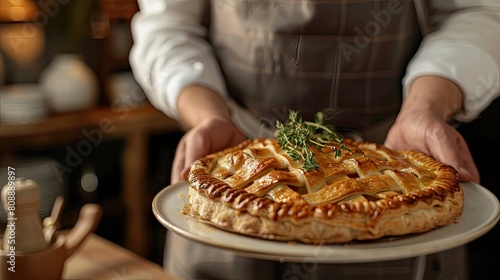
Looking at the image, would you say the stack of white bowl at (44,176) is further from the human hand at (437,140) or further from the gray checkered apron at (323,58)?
the human hand at (437,140)

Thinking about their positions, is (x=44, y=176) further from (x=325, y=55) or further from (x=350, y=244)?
(x=350, y=244)

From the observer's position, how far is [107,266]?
3.94ft

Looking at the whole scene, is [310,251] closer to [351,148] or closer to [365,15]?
[351,148]

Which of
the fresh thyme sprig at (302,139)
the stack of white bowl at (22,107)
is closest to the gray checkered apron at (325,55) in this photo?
the fresh thyme sprig at (302,139)

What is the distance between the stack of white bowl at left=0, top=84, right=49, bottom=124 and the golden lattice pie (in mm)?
1646

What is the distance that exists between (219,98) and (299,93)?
0.59 feet

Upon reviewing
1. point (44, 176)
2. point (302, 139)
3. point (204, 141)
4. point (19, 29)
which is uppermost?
point (302, 139)

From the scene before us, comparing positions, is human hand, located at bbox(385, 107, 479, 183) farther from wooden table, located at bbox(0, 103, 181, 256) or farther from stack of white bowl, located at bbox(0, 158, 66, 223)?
stack of white bowl, located at bbox(0, 158, 66, 223)

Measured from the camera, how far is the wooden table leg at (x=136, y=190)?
2.82 metres

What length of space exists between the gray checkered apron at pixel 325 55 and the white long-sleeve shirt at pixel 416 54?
6 centimetres

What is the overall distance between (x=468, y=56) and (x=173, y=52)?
2.21ft

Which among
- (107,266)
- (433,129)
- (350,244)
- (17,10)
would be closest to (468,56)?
(433,129)

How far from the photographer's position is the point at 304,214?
84cm

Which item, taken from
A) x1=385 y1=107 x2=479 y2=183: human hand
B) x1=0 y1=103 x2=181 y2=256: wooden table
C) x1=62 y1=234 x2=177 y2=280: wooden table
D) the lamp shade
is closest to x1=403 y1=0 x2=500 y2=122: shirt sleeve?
x1=385 y1=107 x2=479 y2=183: human hand
